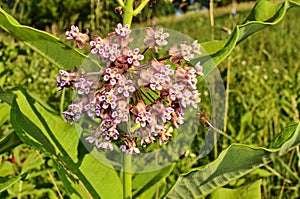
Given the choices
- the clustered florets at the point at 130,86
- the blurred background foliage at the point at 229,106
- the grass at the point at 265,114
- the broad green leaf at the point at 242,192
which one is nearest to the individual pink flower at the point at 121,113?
the clustered florets at the point at 130,86

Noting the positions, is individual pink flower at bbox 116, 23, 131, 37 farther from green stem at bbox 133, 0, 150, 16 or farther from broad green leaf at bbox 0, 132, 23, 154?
broad green leaf at bbox 0, 132, 23, 154

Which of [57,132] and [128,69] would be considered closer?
[128,69]


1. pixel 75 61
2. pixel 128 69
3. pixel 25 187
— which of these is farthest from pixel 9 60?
pixel 128 69

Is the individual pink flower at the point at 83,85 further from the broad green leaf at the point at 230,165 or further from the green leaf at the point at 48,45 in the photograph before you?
the broad green leaf at the point at 230,165

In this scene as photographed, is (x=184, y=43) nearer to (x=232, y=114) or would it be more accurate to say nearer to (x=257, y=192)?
(x=257, y=192)

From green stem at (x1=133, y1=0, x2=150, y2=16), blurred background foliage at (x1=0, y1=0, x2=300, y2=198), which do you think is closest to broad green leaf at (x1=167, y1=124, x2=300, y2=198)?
green stem at (x1=133, y1=0, x2=150, y2=16)

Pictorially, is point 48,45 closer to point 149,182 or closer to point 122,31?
point 122,31
